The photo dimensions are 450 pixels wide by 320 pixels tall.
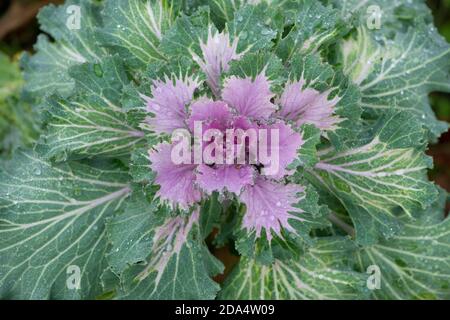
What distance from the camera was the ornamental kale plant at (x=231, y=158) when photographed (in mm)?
1652

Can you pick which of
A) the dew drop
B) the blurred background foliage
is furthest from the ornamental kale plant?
the blurred background foliage

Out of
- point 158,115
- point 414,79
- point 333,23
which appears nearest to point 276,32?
point 333,23

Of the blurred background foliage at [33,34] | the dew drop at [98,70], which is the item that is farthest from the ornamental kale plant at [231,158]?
the blurred background foliage at [33,34]

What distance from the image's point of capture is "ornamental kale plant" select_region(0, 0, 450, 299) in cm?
165

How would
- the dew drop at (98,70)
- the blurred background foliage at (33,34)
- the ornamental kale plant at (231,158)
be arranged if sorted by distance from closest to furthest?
the ornamental kale plant at (231,158) → the dew drop at (98,70) → the blurred background foliage at (33,34)

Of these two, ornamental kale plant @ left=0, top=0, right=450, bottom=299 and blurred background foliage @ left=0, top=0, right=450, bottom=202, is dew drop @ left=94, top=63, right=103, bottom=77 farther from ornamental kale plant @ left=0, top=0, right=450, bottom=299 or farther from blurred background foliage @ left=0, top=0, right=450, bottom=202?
blurred background foliage @ left=0, top=0, right=450, bottom=202

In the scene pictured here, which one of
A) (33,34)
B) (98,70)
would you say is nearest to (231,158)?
(98,70)

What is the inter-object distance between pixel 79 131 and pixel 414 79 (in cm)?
117

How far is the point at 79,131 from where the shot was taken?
1847mm

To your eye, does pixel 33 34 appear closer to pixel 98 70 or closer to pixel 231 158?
pixel 98 70

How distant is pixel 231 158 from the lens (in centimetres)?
163

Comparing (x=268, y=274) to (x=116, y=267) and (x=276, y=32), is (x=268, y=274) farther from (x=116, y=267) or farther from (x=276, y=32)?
(x=276, y=32)

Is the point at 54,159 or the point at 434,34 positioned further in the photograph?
the point at 434,34

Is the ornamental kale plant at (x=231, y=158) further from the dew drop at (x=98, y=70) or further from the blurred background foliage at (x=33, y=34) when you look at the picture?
the blurred background foliage at (x=33, y=34)
